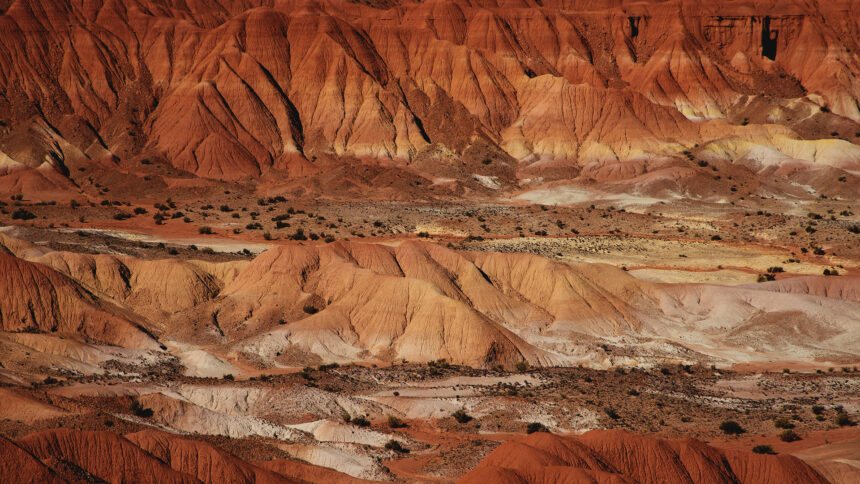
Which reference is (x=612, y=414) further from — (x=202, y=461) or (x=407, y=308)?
(x=202, y=461)

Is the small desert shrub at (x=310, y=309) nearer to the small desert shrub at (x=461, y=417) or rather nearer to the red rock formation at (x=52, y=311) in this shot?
the red rock formation at (x=52, y=311)

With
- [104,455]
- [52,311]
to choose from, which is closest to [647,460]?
[104,455]

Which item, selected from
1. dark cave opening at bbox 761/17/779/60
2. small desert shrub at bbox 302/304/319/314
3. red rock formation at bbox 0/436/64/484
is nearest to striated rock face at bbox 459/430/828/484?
red rock formation at bbox 0/436/64/484

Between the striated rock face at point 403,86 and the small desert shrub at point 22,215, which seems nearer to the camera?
the small desert shrub at point 22,215

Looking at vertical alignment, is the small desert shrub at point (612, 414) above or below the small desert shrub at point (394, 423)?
above

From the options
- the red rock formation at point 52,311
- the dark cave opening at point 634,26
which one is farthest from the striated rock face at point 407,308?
the dark cave opening at point 634,26
